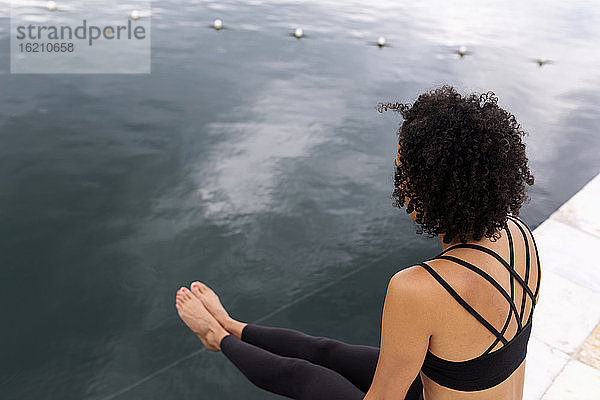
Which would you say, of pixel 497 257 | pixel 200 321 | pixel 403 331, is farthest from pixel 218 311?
pixel 497 257

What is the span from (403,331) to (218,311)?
3.73 ft

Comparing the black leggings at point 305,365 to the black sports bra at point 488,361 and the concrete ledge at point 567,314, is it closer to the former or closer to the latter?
the black sports bra at point 488,361

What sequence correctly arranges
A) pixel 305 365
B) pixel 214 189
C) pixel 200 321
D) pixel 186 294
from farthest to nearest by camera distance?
1. pixel 214 189
2. pixel 186 294
3. pixel 200 321
4. pixel 305 365

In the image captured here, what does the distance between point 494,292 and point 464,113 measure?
38cm

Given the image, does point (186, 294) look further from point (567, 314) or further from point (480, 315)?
point (567, 314)

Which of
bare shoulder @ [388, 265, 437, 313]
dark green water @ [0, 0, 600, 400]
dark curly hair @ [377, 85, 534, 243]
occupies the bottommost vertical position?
dark green water @ [0, 0, 600, 400]

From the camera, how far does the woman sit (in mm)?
1062

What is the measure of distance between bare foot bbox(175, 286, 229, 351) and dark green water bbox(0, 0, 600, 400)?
23cm

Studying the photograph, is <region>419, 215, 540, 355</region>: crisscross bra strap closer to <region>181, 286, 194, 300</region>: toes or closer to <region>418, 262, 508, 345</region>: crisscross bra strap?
<region>418, 262, 508, 345</region>: crisscross bra strap

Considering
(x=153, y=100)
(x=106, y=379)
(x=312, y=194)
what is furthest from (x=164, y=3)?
(x=106, y=379)

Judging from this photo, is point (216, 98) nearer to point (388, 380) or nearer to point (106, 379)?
point (106, 379)

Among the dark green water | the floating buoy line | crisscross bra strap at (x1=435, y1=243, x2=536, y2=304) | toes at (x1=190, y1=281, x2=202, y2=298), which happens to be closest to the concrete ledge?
the dark green water

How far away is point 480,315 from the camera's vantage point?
3.58 ft

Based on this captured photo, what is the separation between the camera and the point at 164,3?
7.78 m
